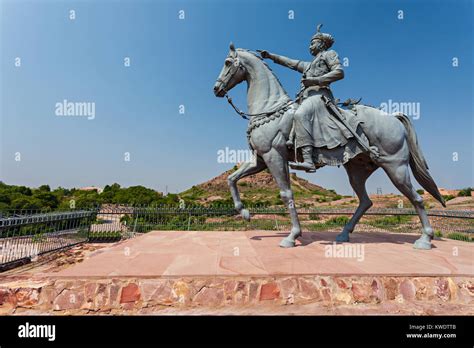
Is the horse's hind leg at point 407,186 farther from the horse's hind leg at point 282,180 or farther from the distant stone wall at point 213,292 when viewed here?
the horse's hind leg at point 282,180

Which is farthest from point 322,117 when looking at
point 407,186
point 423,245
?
point 423,245

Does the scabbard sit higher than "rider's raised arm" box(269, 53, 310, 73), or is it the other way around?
"rider's raised arm" box(269, 53, 310, 73)

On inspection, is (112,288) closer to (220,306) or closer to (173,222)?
(220,306)

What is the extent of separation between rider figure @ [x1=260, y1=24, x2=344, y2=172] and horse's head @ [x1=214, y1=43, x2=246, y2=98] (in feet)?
2.25

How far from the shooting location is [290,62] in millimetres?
5824

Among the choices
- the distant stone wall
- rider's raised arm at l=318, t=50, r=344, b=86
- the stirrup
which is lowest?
the distant stone wall

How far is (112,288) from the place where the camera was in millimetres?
3025

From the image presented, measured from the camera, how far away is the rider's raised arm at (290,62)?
5699 mm

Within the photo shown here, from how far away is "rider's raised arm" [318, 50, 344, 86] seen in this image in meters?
5.05

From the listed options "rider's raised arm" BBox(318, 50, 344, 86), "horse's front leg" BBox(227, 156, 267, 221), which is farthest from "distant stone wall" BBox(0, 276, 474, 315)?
"rider's raised arm" BBox(318, 50, 344, 86)

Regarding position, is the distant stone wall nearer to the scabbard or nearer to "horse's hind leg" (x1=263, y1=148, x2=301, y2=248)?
"horse's hind leg" (x1=263, y1=148, x2=301, y2=248)

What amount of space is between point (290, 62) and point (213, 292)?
5132mm

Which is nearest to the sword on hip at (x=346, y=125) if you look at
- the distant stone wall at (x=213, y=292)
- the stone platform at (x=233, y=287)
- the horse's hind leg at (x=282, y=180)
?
the horse's hind leg at (x=282, y=180)
